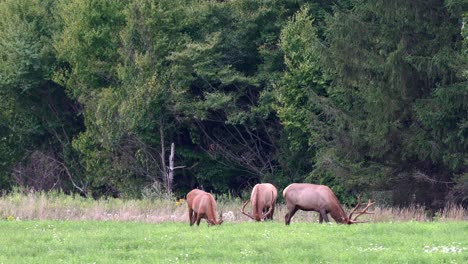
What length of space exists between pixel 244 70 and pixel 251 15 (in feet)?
9.48

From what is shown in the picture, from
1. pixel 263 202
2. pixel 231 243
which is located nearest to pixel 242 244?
pixel 231 243

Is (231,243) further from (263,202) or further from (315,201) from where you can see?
(263,202)

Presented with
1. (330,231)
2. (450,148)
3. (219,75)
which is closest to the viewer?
(330,231)

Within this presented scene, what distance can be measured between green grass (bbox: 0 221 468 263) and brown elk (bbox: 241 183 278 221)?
2.80m

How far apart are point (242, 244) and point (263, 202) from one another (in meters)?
7.05

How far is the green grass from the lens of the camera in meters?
17.5

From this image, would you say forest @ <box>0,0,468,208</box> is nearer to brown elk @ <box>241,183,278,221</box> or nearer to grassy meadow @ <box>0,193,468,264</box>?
brown elk @ <box>241,183,278,221</box>

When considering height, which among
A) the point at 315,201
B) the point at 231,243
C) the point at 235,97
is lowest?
the point at 231,243

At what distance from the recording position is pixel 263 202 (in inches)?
1029

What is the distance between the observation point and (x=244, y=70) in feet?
147

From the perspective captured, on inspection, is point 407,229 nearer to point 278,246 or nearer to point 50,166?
point 278,246

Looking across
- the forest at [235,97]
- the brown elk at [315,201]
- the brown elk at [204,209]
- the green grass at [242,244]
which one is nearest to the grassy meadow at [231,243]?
the green grass at [242,244]

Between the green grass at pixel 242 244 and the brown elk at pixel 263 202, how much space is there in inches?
110

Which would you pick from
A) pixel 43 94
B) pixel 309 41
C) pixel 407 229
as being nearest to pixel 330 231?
pixel 407 229
